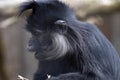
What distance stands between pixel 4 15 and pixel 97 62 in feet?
8.16

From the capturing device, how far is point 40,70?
2539 mm

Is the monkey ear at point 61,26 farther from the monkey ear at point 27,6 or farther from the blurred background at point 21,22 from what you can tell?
the blurred background at point 21,22

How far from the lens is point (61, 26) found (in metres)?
2.37

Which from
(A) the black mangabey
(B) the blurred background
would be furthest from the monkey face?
(B) the blurred background

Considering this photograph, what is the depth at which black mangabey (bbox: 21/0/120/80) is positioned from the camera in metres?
2.33

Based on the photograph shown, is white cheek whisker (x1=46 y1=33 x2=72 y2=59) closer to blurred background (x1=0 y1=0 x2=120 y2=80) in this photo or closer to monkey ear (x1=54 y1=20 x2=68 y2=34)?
monkey ear (x1=54 y1=20 x2=68 y2=34)

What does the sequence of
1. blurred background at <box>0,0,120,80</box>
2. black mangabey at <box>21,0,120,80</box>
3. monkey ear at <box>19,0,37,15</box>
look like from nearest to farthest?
black mangabey at <box>21,0,120,80</box>
monkey ear at <box>19,0,37,15</box>
blurred background at <box>0,0,120,80</box>

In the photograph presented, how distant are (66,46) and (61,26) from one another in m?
0.11

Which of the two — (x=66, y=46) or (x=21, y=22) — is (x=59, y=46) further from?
(x=21, y=22)

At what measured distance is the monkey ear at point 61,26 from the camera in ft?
7.79

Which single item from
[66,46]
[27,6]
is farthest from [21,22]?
[66,46]

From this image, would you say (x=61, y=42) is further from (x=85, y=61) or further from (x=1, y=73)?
(x=1, y=73)

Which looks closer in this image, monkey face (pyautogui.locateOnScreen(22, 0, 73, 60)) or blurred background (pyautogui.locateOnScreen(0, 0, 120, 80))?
monkey face (pyautogui.locateOnScreen(22, 0, 73, 60))

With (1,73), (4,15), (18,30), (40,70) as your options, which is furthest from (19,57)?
(40,70)
